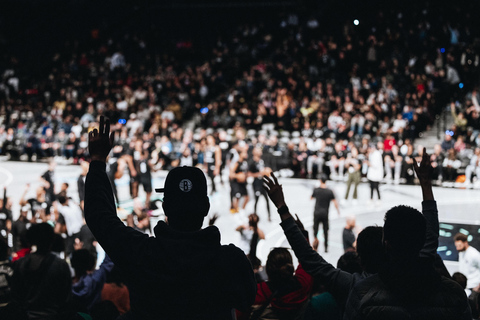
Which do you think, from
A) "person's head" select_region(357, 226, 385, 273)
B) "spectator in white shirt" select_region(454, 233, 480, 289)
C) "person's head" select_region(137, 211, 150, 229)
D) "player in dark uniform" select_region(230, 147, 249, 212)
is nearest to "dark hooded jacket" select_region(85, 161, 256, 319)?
"person's head" select_region(357, 226, 385, 273)

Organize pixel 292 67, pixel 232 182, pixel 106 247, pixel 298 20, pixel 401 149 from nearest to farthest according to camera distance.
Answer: pixel 106 247, pixel 232 182, pixel 401 149, pixel 292 67, pixel 298 20

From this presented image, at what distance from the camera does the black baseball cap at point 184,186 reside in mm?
2139

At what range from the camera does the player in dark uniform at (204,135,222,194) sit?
53.2 ft

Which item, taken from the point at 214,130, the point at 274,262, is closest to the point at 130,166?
the point at 214,130

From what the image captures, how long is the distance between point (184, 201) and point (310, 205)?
43.5 ft

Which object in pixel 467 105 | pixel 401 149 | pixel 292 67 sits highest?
pixel 292 67

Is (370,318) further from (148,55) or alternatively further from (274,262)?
(148,55)

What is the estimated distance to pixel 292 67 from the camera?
24.7 metres

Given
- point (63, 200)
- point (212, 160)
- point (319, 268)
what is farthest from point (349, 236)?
point (212, 160)

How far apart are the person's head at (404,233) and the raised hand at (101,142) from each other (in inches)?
47.9

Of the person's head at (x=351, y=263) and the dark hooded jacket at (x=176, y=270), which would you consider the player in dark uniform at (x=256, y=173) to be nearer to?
the person's head at (x=351, y=263)

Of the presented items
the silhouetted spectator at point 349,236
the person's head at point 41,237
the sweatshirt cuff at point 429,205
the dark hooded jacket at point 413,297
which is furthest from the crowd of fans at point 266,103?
the dark hooded jacket at point 413,297

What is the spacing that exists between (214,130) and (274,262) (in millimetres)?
19405

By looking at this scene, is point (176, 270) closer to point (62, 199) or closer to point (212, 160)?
point (62, 199)
